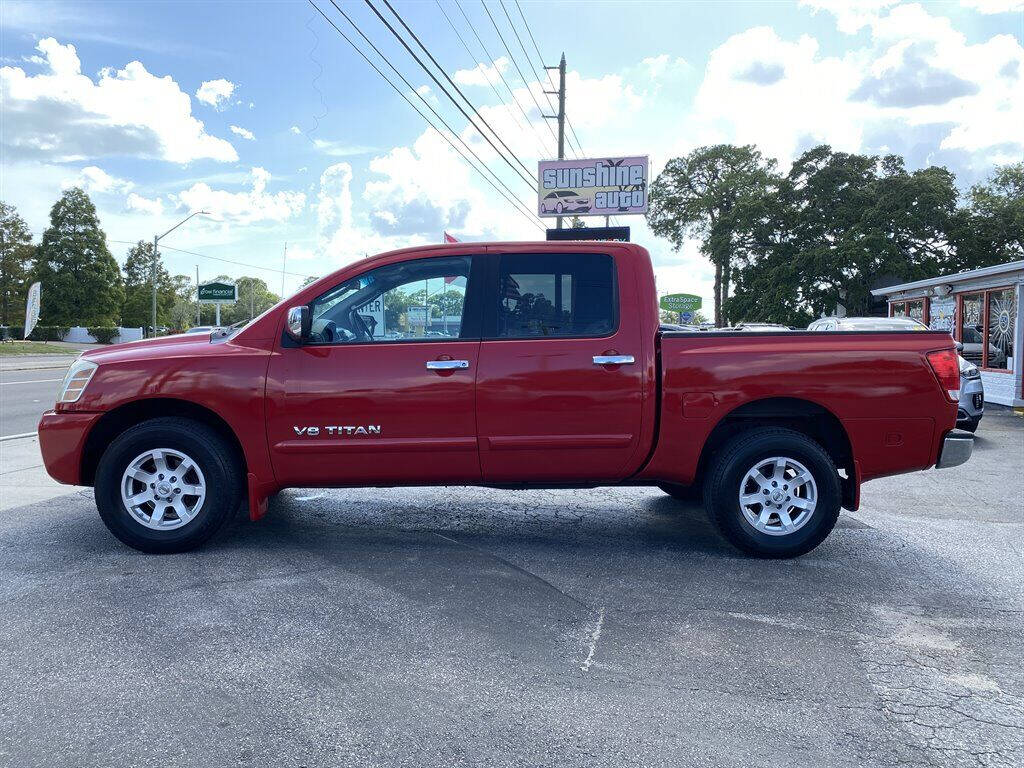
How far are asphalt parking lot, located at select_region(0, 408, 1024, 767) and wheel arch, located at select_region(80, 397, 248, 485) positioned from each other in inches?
22.7

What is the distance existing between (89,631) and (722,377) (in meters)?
3.58

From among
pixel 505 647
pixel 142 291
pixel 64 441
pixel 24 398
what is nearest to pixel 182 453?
pixel 64 441

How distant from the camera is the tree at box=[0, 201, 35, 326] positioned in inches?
2586

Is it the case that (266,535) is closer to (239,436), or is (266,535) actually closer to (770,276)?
(239,436)

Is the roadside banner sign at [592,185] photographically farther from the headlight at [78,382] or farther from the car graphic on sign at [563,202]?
Answer: the headlight at [78,382]

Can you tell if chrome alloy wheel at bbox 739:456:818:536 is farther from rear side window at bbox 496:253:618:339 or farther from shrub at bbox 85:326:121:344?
shrub at bbox 85:326:121:344

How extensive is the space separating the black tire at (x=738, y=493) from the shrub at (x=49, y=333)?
60912mm

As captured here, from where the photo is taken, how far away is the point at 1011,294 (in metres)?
16.4

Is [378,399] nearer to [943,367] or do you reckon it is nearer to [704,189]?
[943,367]

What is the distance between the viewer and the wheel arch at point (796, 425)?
191 inches

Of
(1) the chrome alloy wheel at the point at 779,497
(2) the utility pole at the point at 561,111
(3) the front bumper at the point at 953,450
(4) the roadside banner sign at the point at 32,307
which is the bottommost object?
(1) the chrome alloy wheel at the point at 779,497

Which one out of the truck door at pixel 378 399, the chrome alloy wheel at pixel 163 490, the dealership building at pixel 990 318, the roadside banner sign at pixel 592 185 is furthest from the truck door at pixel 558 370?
the roadside banner sign at pixel 592 185

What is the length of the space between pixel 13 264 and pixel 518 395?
75028 millimetres

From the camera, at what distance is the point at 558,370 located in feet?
15.3
